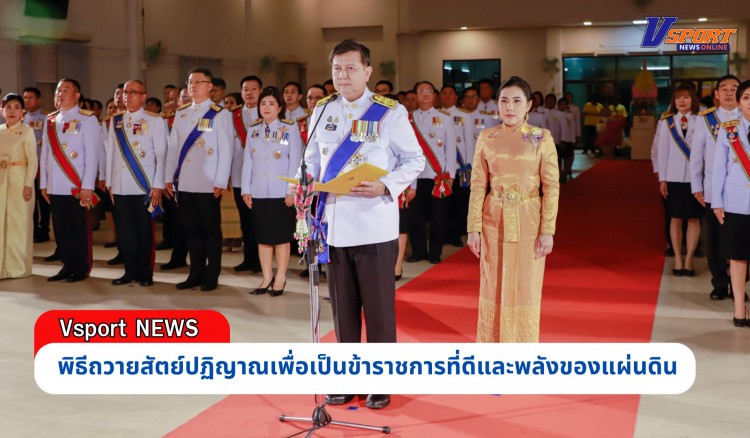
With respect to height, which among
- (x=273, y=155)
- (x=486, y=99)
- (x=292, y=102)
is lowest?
(x=273, y=155)

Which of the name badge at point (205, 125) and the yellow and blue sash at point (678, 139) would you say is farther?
the yellow and blue sash at point (678, 139)

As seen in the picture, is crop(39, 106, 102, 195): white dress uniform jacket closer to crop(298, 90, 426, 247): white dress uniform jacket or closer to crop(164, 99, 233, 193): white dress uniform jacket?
crop(164, 99, 233, 193): white dress uniform jacket

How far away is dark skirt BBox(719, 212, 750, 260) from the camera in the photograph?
5.17m

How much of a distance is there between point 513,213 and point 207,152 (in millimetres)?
2970

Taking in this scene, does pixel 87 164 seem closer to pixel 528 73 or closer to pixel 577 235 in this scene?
pixel 577 235

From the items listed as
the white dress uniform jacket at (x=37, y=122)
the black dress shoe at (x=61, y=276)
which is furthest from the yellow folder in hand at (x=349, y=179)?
the white dress uniform jacket at (x=37, y=122)

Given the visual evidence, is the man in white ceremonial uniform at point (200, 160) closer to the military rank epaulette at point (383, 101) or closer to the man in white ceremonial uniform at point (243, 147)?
the man in white ceremonial uniform at point (243, 147)

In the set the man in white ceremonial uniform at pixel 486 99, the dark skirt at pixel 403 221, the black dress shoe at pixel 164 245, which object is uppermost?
the man in white ceremonial uniform at pixel 486 99

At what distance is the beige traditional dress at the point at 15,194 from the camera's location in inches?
272

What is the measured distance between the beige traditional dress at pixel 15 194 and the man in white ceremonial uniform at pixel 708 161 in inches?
194

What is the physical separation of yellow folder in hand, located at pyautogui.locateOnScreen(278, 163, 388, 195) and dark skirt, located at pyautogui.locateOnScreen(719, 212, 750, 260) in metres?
2.70

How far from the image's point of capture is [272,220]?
20.2 ft

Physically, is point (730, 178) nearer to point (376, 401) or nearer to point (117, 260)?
point (376, 401)

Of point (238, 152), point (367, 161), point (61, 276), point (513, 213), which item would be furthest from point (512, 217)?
point (61, 276)
